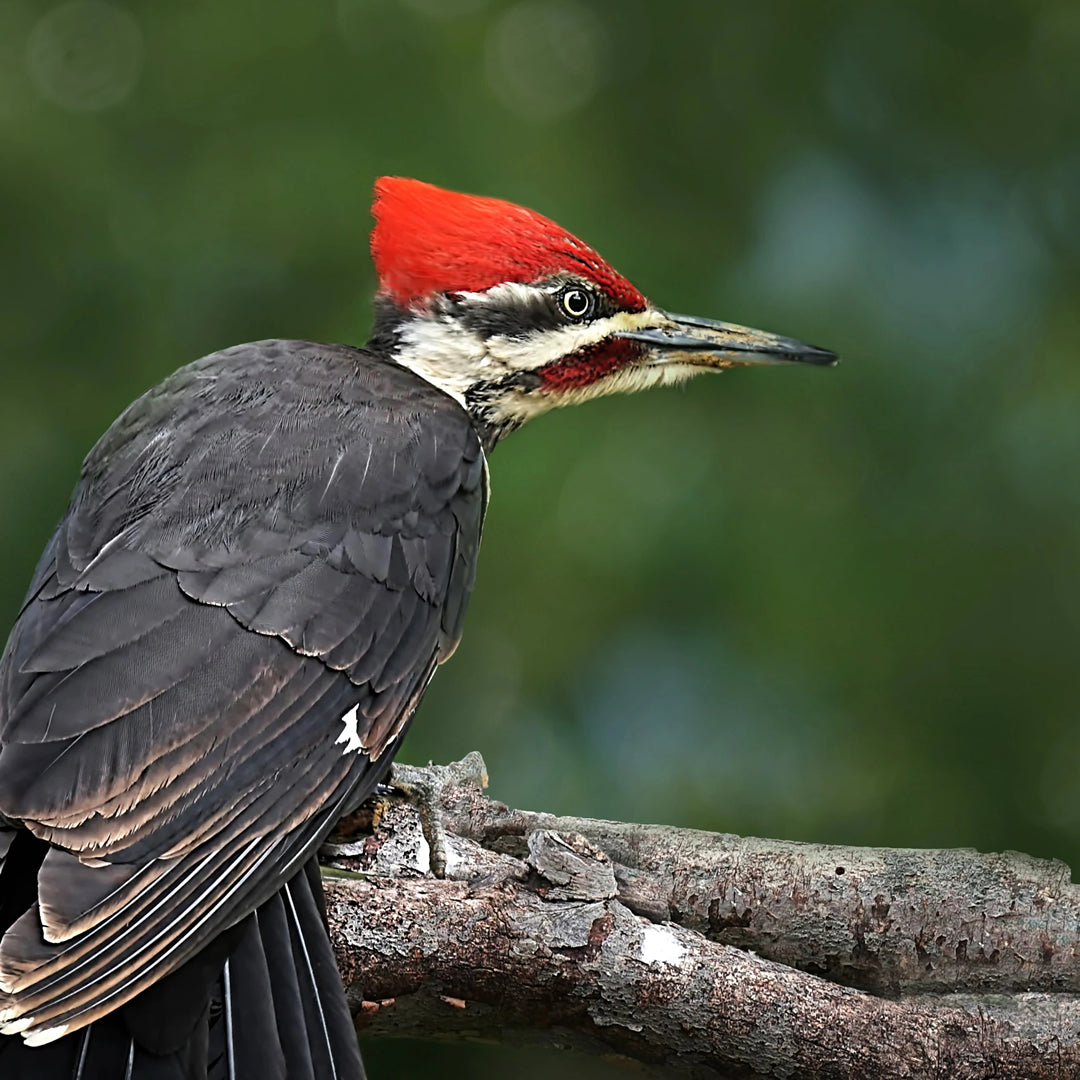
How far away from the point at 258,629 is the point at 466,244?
3.38ft

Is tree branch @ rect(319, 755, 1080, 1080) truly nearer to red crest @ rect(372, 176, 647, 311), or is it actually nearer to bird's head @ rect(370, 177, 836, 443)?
bird's head @ rect(370, 177, 836, 443)

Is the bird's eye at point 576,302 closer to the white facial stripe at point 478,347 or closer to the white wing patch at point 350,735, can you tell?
the white facial stripe at point 478,347

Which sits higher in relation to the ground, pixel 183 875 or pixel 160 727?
pixel 160 727

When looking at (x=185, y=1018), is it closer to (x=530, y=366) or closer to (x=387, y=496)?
(x=387, y=496)

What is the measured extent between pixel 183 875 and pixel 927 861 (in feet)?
3.77

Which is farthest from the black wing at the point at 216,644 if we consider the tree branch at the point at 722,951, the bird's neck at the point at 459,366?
the tree branch at the point at 722,951

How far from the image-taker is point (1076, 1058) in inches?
85.3

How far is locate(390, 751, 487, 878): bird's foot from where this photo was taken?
8.16ft

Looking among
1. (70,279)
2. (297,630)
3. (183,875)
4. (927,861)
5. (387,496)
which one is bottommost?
(183,875)

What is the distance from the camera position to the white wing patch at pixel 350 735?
227 cm

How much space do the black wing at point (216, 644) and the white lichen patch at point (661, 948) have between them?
1.54ft

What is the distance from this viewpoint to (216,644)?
2.19 meters

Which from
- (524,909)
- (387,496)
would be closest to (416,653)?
(387,496)

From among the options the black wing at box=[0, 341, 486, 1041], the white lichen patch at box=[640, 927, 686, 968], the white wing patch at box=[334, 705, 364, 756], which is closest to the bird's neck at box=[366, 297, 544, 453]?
the black wing at box=[0, 341, 486, 1041]
